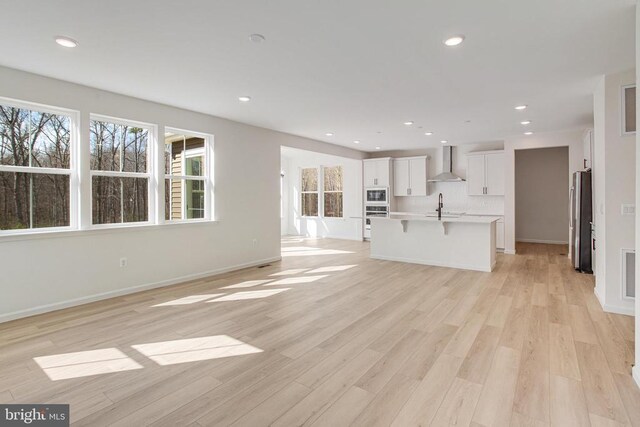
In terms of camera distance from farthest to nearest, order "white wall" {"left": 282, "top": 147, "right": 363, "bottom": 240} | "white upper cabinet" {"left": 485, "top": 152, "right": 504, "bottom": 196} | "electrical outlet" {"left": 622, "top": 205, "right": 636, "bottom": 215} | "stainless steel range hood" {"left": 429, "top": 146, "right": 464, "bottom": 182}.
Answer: "white wall" {"left": 282, "top": 147, "right": 363, "bottom": 240}, "stainless steel range hood" {"left": 429, "top": 146, "right": 464, "bottom": 182}, "white upper cabinet" {"left": 485, "top": 152, "right": 504, "bottom": 196}, "electrical outlet" {"left": 622, "top": 205, "right": 636, "bottom": 215}

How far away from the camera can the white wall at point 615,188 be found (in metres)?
3.54

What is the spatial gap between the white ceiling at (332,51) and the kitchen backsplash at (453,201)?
3.34 meters

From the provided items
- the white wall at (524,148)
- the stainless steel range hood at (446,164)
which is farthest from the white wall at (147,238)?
the white wall at (524,148)

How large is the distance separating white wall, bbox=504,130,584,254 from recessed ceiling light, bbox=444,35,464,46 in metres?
5.58

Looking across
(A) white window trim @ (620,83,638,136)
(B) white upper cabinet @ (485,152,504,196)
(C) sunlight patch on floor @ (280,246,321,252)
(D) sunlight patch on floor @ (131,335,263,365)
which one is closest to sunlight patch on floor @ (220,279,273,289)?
(D) sunlight patch on floor @ (131,335,263,365)

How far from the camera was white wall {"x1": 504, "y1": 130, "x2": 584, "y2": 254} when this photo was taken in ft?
22.3

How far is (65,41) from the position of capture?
2861mm

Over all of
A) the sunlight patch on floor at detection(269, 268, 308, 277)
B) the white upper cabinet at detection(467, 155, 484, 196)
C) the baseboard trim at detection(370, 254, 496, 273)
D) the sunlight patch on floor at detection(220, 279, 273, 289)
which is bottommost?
the sunlight patch on floor at detection(220, 279, 273, 289)

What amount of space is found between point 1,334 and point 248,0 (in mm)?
3788

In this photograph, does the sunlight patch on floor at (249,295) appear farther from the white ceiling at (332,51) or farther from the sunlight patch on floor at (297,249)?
the sunlight patch on floor at (297,249)

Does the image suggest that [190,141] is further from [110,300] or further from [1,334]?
[1,334]

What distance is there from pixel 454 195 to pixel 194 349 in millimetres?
7818

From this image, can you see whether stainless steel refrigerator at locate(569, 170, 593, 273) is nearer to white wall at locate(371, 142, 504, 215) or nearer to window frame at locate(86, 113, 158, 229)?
white wall at locate(371, 142, 504, 215)

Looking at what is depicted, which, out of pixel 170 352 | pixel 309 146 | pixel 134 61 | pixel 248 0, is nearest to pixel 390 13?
pixel 248 0
